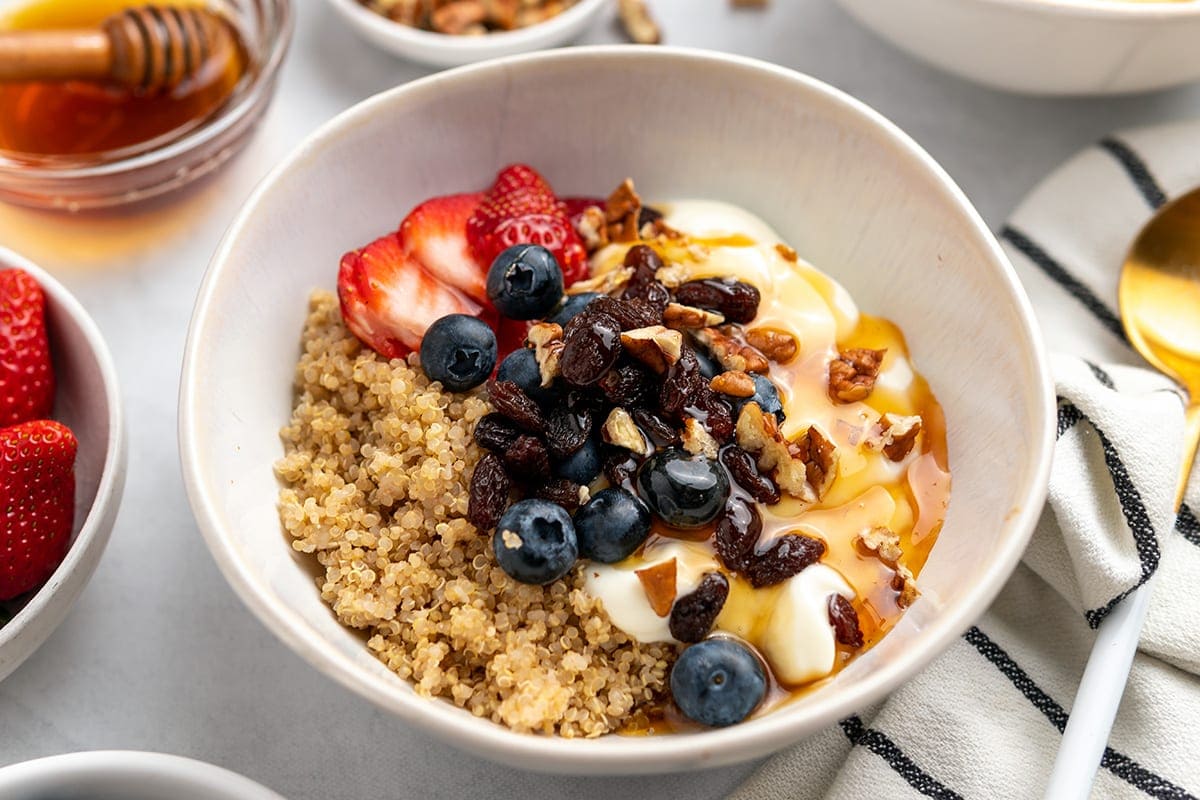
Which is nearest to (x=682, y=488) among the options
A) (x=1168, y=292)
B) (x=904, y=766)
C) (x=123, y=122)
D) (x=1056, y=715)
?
(x=904, y=766)

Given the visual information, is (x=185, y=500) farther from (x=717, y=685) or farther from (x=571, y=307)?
(x=717, y=685)

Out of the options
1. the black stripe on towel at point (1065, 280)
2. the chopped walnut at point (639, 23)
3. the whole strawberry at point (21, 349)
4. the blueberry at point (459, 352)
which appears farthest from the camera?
the chopped walnut at point (639, 23)

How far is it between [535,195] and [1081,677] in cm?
92

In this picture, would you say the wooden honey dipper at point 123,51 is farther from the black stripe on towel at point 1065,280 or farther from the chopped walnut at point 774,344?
the black stripe on towel at point 1065,280

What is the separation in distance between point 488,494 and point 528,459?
58mm

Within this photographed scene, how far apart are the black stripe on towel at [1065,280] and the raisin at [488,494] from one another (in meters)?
0.92

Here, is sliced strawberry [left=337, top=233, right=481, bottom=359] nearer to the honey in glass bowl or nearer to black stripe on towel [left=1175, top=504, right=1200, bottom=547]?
the honey in glass bowl

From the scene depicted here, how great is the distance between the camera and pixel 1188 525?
4.55ft

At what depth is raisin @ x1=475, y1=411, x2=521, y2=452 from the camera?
121cm

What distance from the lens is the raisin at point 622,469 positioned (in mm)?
1206

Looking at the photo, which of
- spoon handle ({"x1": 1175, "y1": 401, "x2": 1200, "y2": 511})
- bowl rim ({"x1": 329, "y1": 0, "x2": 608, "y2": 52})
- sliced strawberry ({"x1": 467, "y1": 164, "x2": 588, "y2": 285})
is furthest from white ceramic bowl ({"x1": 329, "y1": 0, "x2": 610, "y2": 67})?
spoon handle ({"x1": 1175, "y1": 401, "x2": 1200, "y2": 511})

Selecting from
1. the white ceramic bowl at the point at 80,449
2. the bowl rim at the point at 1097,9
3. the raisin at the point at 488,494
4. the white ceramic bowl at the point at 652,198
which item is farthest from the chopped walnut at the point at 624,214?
the white ceramic bowl at the point at 80,449

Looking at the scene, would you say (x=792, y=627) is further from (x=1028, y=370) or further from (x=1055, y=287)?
(x=1055, y=287)

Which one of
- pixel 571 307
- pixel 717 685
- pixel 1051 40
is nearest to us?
pixel 717 685
